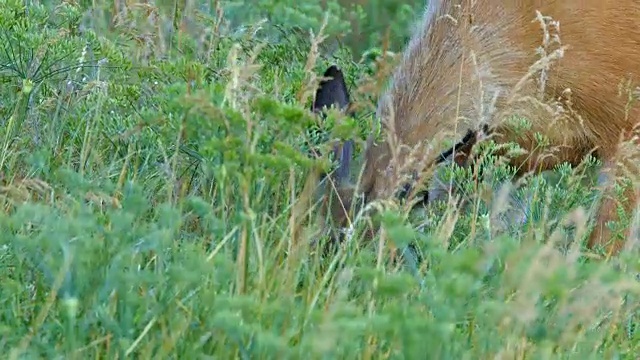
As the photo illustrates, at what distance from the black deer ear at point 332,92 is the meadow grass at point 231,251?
0.34 feet

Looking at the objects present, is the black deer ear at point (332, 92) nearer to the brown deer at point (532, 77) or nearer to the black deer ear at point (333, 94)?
the black deer ear at point (333, 94)

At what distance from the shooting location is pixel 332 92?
16.1 feet

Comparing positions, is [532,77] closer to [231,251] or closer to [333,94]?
[333,94]

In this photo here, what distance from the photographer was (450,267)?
2932mm

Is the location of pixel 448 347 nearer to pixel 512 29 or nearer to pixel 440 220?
pixel 440 220

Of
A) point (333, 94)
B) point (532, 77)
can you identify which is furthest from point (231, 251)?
point (532, 77)

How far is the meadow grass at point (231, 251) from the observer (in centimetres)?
304

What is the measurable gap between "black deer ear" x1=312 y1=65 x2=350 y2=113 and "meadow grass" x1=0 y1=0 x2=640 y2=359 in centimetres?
10

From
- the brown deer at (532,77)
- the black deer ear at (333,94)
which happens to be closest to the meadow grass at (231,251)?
the black deer ear at (333,94)

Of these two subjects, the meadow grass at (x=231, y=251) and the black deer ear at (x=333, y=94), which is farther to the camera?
the black deer ear at (x=333, y=94)

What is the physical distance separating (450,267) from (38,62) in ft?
8.72

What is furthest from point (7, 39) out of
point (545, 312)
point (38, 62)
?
point (545, 312)

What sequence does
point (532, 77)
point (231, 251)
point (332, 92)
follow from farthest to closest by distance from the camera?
point (532, 77) → point (332, 92) → point (231, 251)

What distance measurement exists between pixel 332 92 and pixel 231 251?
1424mm
